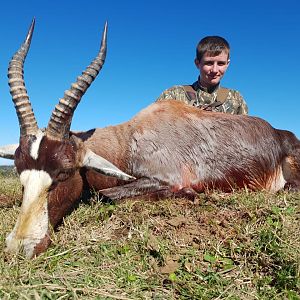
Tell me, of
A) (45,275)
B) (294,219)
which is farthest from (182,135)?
(45,275)

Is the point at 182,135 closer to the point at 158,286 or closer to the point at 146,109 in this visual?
the point at 146,109

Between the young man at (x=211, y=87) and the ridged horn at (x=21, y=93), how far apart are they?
4.28m

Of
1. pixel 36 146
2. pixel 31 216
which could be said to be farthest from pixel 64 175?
pixel 31 216

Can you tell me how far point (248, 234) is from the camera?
4.00 m

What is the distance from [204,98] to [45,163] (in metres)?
5.60

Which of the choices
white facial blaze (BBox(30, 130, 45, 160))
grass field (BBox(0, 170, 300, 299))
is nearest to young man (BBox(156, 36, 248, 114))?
grass field (BBox(0, 170, 300, 299))

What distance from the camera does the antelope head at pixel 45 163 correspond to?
396 cm

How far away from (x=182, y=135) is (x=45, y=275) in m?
3.64

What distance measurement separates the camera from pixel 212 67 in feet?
29.2

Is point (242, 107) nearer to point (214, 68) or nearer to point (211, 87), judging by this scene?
point (211, 87)

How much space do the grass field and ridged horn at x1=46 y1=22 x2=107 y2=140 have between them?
3.43 ft

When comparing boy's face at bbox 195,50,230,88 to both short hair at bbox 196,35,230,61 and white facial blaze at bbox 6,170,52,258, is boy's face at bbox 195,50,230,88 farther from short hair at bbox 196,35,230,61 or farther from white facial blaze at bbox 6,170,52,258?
white facial blaze at bbox 6,170,52,258

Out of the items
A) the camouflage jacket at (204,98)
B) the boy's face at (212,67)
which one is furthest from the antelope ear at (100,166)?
the boy's face at (212,67)

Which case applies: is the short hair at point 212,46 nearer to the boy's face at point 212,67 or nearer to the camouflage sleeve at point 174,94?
the boy's face at point 212,67
